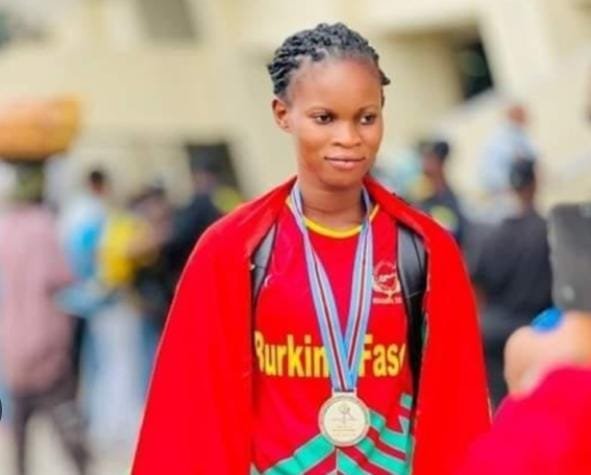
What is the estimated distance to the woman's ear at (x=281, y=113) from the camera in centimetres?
597

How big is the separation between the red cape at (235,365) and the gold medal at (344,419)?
0.16 meters

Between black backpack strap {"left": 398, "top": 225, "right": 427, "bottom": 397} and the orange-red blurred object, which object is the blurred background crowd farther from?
black backpack strap {"left": 398, "top": 225, "right": 427, "bottom": 397}

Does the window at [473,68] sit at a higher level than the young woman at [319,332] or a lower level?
higher

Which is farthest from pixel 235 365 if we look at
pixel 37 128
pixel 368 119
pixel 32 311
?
pixel 37 128

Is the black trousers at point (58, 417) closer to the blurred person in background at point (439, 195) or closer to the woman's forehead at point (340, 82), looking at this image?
the blurred person in background at point (439, 195)

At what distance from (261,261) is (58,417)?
586 centimetres

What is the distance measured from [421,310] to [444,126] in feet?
69.4

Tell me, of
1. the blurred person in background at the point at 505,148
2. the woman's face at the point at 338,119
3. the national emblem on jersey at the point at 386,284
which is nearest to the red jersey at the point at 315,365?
the national emblem on jersey at the point at 386,284

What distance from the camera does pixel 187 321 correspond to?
5.90 m

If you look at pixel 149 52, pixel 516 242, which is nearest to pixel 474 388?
pixel 516 242

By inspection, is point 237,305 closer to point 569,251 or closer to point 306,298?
point 306,298

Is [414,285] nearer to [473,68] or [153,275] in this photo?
[153,275]

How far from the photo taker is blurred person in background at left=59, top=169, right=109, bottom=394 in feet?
39.0

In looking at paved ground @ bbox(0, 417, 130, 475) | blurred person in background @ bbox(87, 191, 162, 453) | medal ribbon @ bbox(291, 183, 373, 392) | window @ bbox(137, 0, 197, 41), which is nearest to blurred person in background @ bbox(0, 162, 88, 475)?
paved ground @ bbox(0, 417, 130, 475)
